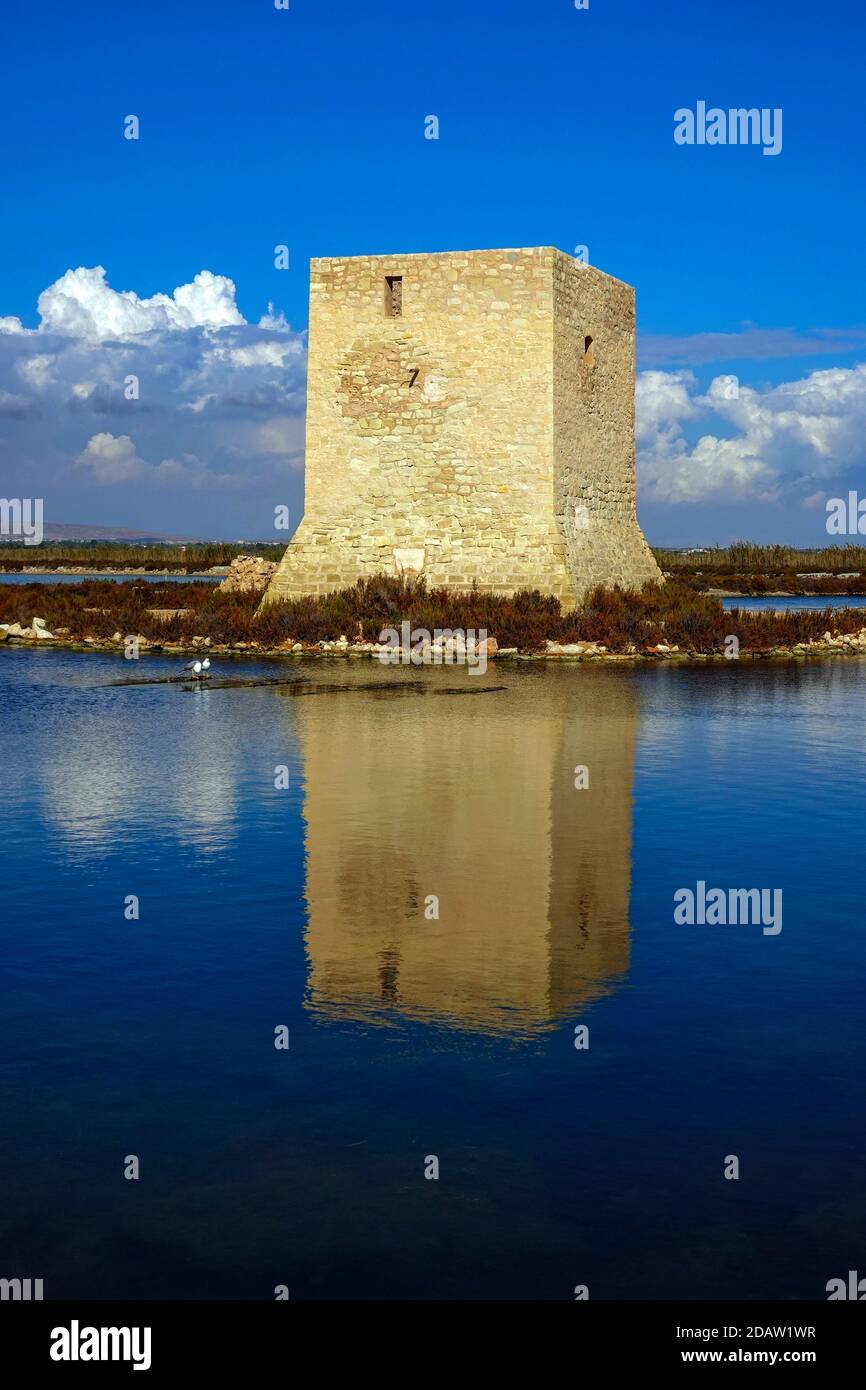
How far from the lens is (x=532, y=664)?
22.6 m

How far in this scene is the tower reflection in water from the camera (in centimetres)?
593

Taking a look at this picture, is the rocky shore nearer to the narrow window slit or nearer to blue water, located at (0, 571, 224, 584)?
the narrow window slit

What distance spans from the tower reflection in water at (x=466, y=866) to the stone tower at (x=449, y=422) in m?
11.4

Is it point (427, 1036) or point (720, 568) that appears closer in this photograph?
point (427, 1036)

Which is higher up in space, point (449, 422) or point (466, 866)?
point (449, 422)

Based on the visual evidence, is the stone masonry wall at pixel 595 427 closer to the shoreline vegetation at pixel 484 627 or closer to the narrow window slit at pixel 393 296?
the shoreline vegetation at pixel 484 627

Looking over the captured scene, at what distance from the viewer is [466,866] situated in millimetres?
8102

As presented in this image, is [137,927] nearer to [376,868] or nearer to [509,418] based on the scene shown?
[376,868]

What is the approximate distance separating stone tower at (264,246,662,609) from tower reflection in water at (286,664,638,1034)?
11.4 m

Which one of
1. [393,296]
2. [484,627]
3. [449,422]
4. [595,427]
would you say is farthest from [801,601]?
[484,627]

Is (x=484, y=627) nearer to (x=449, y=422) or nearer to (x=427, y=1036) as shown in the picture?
(x=449, y=422)

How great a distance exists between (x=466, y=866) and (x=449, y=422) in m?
18.6

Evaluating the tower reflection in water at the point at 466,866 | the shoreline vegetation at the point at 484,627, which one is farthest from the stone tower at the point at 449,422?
the tower reflection in water at the point at 466,866

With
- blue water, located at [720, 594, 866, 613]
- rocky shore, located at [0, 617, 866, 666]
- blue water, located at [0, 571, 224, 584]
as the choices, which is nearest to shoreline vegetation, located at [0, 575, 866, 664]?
rocky shore, located at [0, 617, 866, 666]
